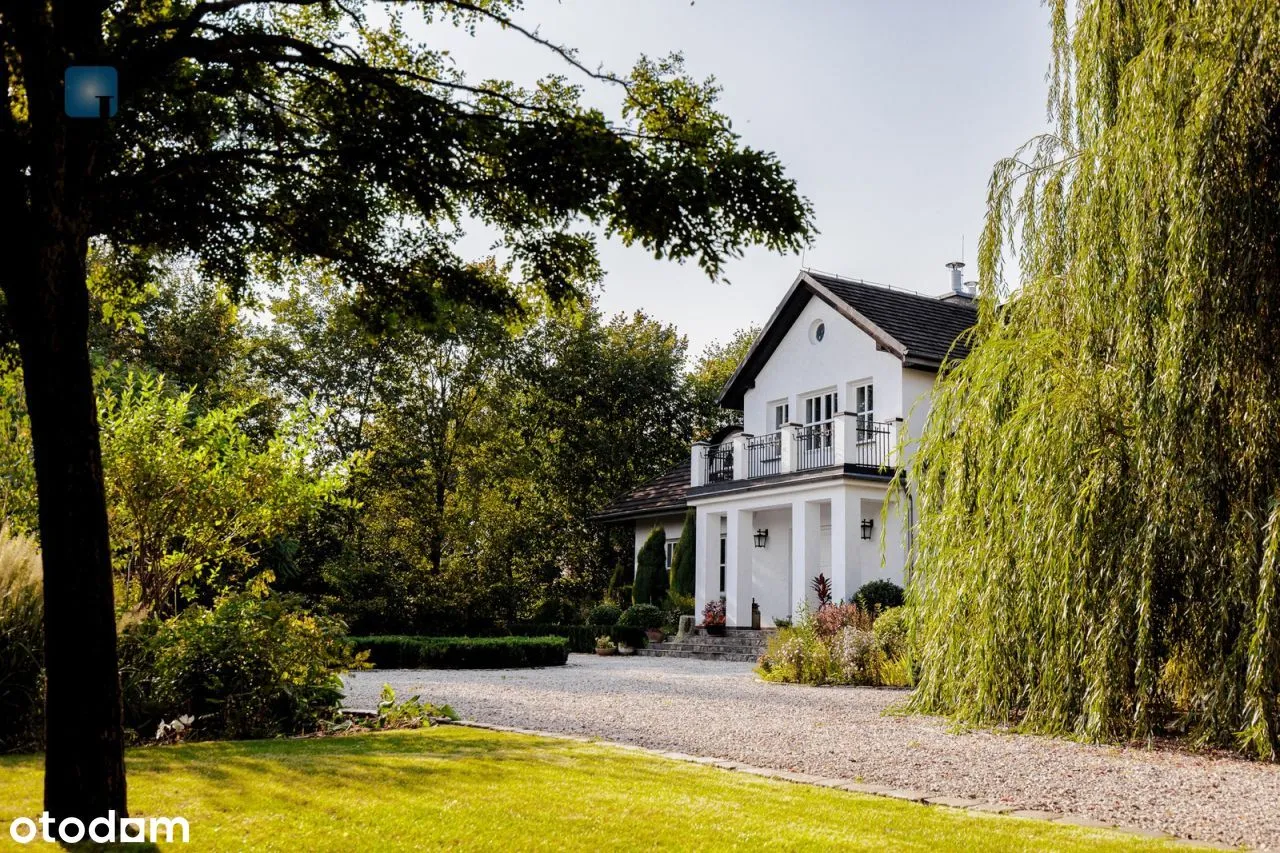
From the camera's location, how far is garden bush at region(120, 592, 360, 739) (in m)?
8.40

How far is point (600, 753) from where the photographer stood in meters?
7.81

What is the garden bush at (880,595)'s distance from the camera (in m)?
20.1

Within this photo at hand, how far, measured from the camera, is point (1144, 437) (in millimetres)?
8852

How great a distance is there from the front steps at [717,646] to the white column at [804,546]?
99cm

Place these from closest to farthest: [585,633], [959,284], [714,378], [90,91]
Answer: [90,91], [585,633], [959,284], [714,378]

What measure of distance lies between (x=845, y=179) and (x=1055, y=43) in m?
4.44

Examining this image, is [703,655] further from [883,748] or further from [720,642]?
[883,748]

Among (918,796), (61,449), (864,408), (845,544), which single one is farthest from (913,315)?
(61,449)

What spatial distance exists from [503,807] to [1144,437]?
6159 mm

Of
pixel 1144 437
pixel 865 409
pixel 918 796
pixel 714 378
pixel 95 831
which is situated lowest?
pixel 918 796

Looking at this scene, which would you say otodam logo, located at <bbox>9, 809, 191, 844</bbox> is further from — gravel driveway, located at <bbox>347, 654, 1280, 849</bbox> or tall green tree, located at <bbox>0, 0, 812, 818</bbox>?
gravel driveway, located at <bbox>347, 654, 1280, 849</bbox>

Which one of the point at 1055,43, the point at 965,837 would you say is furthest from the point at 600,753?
the point at 1055,43

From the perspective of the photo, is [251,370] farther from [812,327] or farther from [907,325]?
[907,325]

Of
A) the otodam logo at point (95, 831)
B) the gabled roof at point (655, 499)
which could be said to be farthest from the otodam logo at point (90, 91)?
the gabled roof at point (655, 499)
